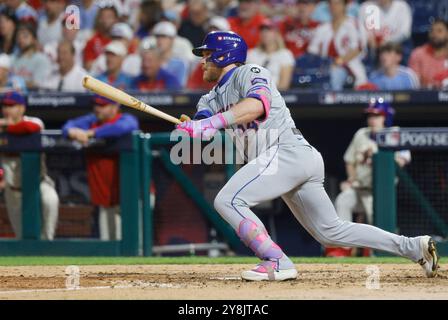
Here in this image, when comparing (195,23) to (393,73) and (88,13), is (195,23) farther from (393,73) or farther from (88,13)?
(393,73)

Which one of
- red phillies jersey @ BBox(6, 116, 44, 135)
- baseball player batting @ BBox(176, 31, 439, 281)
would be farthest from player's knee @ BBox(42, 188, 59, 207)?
baseball player batting @ BBox(176, 31, 439, 281)

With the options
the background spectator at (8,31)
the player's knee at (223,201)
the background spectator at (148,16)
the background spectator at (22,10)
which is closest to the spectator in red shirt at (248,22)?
the background spectator at (148,16)

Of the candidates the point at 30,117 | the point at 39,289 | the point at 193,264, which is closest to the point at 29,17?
the point at 30,117

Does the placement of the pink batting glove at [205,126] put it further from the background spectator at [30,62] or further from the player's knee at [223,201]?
the background spectator at [30,62]

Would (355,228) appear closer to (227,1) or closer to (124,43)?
(124,43)

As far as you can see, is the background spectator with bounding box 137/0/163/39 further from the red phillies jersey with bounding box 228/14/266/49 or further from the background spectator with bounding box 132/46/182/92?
the background spectator with bounding box 132/46/182/92
